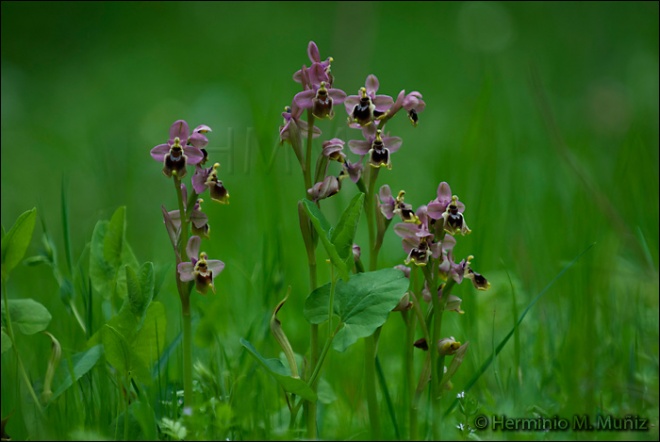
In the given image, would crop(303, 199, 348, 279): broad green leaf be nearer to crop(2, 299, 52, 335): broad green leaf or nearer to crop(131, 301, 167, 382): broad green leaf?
crop(131, 301, 167, 382): broad green leaf

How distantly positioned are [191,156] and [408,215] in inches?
17.2

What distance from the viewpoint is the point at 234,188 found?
15.3ft

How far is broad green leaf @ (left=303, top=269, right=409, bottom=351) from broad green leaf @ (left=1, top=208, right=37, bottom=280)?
22.7 inches

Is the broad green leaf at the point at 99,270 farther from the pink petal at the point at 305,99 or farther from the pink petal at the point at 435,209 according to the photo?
the pink petal at the point at 435,209

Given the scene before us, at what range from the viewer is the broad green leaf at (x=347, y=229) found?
5.33ft

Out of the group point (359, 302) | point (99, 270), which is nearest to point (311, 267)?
point (359, 302)

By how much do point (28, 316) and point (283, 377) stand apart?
2.07ft

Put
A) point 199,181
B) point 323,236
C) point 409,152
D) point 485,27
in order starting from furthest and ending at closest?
point 485,27, point 409,152, point 199,181, point 323,236

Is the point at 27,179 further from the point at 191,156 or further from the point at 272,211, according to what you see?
the point at 191,156

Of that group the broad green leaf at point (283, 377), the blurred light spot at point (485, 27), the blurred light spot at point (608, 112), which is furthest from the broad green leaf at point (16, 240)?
the blurred light spot at point (485, 27)

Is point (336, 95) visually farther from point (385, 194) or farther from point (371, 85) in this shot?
point (385, 194)

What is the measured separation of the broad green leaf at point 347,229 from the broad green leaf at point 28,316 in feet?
2.16

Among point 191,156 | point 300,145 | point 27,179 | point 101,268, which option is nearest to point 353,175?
point 300,145

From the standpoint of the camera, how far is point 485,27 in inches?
308
